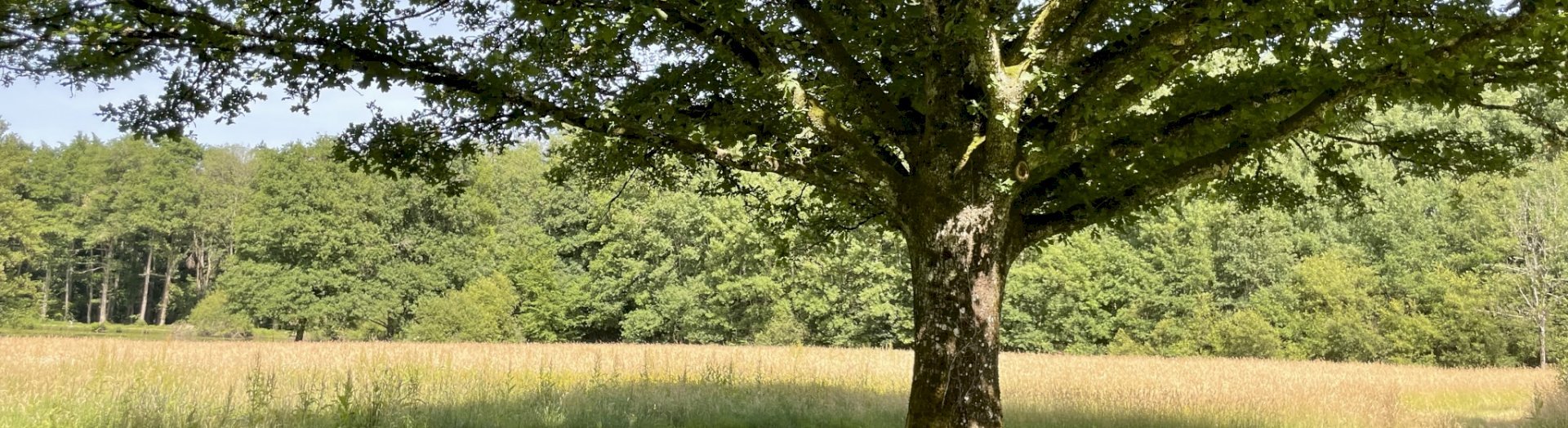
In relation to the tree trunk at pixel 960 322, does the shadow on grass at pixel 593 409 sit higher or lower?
lower

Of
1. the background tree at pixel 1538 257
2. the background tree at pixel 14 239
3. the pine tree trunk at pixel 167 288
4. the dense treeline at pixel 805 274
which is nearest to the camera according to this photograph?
the background tree at pixel 1538 257

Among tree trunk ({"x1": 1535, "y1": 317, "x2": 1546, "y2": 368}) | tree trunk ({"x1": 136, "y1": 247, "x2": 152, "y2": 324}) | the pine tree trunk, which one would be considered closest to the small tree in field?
tree trunk ({"x1": 1535, "y1": 317, "x2": 1546, "y2": 368})

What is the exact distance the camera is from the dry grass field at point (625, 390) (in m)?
8.69

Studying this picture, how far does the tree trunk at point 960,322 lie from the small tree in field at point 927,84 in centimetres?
1

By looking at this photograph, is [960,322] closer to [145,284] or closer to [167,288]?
[167,288]

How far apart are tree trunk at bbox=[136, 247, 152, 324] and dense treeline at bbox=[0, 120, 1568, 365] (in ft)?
55.7

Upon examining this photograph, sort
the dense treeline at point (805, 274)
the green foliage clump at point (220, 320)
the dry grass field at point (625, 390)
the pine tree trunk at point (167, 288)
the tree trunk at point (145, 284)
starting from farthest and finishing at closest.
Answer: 1. the tree trunk at point (145, 284)
2. the pine tree trunk at point (167, 288)
3. the green foliage clump at point (220, 320)
4. the dense treeline at point (805, 274)
5. the dry grass field at point (625, 390)

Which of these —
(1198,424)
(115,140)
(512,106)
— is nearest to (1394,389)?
(1198,424)

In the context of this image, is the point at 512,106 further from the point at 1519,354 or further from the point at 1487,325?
the point at 1519,354

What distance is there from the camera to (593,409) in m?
10.1

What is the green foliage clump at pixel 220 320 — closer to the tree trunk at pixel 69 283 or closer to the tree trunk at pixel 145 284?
the tree trunk at pixel 145 284

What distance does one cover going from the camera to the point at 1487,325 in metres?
32.8

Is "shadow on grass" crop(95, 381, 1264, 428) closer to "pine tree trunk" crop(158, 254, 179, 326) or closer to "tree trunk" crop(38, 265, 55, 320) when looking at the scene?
"tree trunk" crop(38, 265, 55, 320)

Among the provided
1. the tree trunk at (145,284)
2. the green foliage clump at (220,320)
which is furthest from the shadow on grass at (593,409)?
the tree trunk at (145,284)
